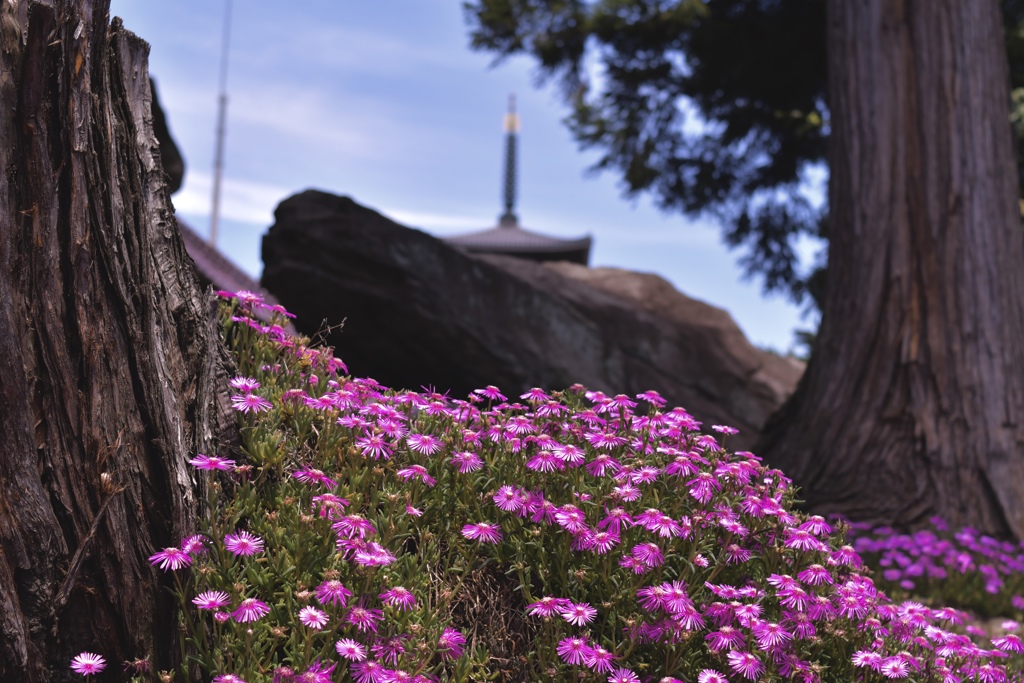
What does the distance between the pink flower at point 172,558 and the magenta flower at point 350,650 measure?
42 cm

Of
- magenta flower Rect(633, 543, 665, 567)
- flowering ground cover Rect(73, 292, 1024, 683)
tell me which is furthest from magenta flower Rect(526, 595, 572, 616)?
magenta flower Rect(633, 543, 665, 567)

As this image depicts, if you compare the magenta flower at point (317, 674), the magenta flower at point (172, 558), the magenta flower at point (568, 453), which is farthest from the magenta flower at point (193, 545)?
the magenta flower at point (568, 453)

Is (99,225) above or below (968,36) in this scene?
below

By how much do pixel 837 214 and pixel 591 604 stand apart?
544 centimetres

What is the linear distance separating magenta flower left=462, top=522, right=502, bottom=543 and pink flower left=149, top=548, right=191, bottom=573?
692mm

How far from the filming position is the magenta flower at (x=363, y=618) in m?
2.07

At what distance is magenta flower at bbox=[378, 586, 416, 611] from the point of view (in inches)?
84.0

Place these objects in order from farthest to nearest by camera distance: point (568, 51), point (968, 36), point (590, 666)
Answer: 1. point (568, 51)
2. point (968, 36)
3. point (590, 666)

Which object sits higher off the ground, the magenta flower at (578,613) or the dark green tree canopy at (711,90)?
the dark green tree canopy at (711,90)

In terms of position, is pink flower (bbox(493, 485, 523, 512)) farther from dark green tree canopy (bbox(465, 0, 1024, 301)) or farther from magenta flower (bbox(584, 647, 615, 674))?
dark green tree canopy (bbox(465, 0, 1024, 301))

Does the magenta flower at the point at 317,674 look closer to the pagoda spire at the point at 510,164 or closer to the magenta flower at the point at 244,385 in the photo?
the magenta flower at the point at 244,385

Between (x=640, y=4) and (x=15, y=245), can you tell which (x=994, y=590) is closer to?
(x=15, y=245)

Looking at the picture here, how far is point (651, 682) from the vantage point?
246cm

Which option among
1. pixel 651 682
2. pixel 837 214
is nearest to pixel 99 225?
pixel 651 682
